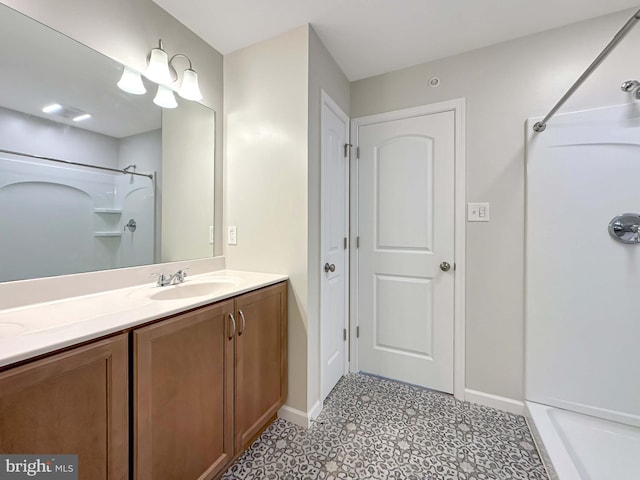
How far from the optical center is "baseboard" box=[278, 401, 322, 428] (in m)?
1.58

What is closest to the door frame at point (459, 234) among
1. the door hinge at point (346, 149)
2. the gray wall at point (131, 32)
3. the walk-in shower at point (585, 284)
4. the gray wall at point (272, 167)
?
the walk-in shower at point (585, 284)

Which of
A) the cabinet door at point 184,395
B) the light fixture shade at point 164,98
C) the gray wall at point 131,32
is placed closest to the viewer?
the cabinet door at point 184,395

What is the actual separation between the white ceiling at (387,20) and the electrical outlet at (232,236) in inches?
47.4

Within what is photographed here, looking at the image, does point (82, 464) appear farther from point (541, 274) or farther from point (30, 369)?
point (541, 274)

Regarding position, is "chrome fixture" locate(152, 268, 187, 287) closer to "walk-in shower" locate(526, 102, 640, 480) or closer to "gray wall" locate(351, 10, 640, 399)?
"gray wall" locate(351, 10, 640, 399)

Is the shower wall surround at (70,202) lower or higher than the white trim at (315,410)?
higher

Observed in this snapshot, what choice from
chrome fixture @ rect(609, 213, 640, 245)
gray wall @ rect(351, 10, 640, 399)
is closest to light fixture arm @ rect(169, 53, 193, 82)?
gray wall @ rect(351, 10, 640, 399)

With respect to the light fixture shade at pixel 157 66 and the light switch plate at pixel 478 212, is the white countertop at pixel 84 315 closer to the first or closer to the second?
the light fixture shade at pixel 157 66

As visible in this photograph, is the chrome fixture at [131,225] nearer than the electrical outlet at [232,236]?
Yes

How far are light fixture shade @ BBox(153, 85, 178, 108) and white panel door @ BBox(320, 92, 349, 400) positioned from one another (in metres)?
0.90

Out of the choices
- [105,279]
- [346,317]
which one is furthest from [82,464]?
[346,317]

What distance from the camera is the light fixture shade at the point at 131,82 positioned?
4.47 ft

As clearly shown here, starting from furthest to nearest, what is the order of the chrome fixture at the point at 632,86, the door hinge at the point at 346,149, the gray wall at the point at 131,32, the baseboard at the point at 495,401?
the door hinge at the point at 346,149 < the baseboard at the point at 495,401 < the chrome fixture at the point at 632,86 < the gray wall at the point at 131,32

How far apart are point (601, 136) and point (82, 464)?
2.61 m
